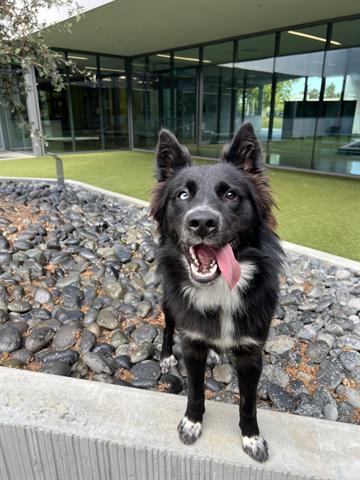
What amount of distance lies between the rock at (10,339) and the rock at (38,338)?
71 mm

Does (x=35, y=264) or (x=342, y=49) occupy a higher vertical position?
(x=342, y=49)

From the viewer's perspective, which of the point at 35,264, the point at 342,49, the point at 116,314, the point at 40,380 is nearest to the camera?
the point at 40,380

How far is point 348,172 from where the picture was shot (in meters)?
9.59

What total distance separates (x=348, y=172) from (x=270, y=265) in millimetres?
9072

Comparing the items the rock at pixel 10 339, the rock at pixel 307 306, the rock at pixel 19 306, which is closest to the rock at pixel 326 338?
the rock at pixel 307 306

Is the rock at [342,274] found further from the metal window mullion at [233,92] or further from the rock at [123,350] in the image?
the metal window mullion at [233,92]

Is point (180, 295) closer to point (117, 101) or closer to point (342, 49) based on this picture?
point (342, 49)

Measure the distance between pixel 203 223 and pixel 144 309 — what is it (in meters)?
1.80

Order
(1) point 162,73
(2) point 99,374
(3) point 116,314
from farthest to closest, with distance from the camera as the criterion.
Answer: (1) point 162,73 < (3) point 116,314 < (2) point 99,374

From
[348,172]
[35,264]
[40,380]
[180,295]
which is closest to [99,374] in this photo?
[40,380]

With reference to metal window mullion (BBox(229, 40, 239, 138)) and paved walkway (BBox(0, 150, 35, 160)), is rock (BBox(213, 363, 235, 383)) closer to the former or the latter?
metal window mullion (BBox(229, 40, 239, 138))

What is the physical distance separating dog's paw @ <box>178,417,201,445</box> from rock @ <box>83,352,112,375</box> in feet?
2.72

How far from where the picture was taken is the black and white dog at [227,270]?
172 centimetres

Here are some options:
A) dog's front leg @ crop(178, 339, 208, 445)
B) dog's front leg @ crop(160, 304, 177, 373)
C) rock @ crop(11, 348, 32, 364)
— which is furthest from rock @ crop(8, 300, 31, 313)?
dog's front leg @ crop(178, 339, 208, 445)
